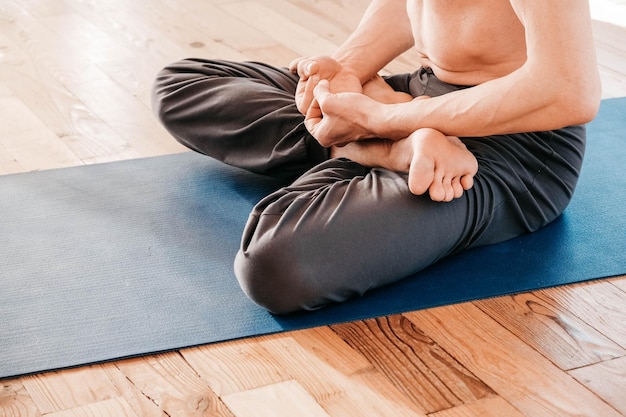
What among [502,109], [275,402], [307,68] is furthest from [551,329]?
[307,68]

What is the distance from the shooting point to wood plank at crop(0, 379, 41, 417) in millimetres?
1221

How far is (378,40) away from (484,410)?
889 mm

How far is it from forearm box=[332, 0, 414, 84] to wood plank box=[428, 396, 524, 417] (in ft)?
2.65

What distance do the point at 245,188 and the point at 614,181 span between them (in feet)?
2.57

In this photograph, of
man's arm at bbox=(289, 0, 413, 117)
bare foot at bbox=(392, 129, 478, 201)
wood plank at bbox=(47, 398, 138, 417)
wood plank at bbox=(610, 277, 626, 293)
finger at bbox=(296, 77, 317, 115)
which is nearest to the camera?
wood plank at bbox=(47, 398, 138, 417)

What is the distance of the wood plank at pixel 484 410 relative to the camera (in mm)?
1221

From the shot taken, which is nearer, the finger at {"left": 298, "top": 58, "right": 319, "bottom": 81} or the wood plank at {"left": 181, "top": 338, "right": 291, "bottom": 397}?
the wood plank at {"left": 181, "top": 338, "right": 291, "bottom": 397}

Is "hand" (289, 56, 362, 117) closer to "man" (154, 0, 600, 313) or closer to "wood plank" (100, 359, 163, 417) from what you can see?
"man" (154, 0, 600, 313)

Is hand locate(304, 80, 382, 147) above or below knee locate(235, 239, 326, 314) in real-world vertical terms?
above

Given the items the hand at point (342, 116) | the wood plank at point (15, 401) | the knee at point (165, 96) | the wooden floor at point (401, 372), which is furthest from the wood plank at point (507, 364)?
the knee at point (165, 96)

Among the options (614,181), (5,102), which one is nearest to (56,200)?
(5,102)

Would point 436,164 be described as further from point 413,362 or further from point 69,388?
point 69,388

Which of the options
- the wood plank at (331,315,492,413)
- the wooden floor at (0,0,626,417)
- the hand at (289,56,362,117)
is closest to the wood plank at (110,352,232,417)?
the wooden floor at (0,0,626,417)

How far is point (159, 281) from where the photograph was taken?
1524 millimetres
